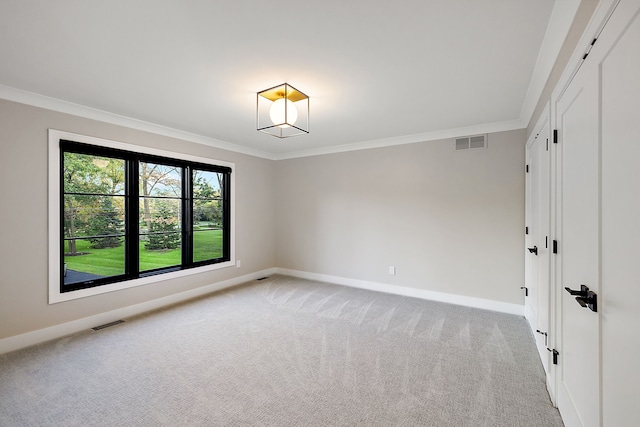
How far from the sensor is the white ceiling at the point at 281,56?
5.60 ft

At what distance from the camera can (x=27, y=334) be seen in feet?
9.54

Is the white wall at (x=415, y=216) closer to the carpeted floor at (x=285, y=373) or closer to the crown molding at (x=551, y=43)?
the carpeted floor at (x=285, y=373)

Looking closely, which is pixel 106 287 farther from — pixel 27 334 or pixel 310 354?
pixel 310 354

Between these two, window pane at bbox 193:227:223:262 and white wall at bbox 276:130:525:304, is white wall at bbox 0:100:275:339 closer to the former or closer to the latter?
window pane at bbox 193:227:223:262

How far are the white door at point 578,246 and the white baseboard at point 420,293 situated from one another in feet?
6.66

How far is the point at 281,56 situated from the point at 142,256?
3382 mm

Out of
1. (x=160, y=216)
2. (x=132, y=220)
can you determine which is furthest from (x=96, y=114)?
(x=160, y=216)

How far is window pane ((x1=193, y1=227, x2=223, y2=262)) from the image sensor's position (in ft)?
15.2

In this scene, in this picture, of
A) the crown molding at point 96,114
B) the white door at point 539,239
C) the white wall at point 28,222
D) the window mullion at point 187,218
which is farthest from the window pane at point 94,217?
the white door at point 539,239

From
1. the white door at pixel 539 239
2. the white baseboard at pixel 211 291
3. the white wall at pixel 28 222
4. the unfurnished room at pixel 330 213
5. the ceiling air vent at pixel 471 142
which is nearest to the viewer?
the unfurnished room at pixel 330 213

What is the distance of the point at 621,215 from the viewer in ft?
3.60

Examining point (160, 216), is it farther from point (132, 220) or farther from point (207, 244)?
point (207, 244)

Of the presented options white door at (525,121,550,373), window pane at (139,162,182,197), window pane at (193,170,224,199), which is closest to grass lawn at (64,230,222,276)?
window pane at (193,170,224,199)

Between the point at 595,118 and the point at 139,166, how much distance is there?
4618mm
